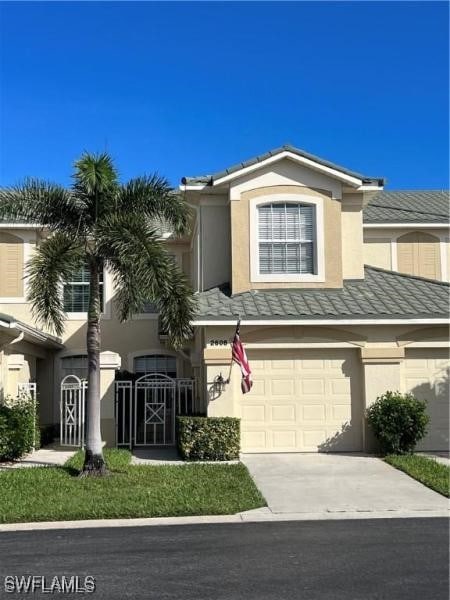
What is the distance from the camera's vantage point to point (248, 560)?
688 centimetres

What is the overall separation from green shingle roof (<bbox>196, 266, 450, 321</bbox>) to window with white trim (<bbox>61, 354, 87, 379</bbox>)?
616 centimetres

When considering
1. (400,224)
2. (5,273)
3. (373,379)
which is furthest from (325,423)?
(5,273)

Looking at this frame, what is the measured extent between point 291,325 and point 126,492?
5642 mm

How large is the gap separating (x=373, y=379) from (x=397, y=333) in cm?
116

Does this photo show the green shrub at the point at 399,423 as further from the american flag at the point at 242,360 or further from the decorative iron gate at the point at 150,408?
the decorative iron gate at the point at 150,408

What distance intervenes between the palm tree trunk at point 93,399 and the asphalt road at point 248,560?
10.7 ft

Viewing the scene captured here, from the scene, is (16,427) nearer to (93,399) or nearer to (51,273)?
(93,399)

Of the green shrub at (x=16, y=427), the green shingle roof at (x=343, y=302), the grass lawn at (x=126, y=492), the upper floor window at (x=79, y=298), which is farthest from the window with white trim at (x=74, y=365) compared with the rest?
the grass lawn at (x=126, y=492)

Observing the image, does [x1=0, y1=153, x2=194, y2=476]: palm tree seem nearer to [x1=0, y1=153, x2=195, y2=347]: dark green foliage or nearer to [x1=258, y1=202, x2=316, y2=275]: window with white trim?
[x1=0, y1=153, x2=195, y2=347]: dark green foliage

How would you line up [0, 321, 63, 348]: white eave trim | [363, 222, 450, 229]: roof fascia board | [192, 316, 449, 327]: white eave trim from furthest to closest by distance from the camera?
1. [363, 222, 450, 229]: roof fascia board
2. [192, 316, 449, 327]: white eave trim
3. [0, 321, 63, 348]: white eave trim

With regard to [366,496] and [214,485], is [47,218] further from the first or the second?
[366,496]

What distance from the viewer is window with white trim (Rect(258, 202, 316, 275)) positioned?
15.9 meters

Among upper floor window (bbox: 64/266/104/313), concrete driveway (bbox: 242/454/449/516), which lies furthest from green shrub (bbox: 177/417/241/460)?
upper floor window (bbox: 64/266/104/313)

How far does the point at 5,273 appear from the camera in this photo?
20.1m
